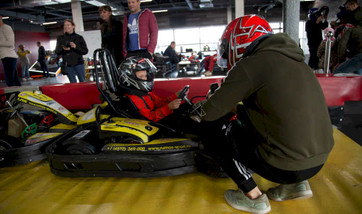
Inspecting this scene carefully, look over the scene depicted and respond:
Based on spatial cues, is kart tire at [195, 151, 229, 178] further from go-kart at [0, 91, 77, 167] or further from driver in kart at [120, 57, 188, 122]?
go-kart at [0, 91, 77, 167]

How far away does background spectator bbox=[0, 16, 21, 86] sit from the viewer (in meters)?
4.72

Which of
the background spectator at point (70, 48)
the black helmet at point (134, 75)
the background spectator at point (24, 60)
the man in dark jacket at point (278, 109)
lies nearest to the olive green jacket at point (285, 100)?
the man in dark jacket at point (278, 109)

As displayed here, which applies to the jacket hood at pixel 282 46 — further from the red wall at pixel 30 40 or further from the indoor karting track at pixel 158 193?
the red wall at pixel 30 40

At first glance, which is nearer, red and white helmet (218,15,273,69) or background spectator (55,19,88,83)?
red and white helmet (218,15,273,69)

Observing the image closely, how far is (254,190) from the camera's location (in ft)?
4.98

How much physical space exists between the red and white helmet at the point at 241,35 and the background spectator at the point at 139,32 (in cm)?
193

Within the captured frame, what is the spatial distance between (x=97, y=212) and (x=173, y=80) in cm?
208

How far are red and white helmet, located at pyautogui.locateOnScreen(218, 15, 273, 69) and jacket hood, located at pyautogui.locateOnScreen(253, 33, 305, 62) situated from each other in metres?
0.28

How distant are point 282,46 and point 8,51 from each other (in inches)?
210

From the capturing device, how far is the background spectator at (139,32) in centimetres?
340

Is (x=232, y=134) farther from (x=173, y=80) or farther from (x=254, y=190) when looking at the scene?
(x=173, y=80)

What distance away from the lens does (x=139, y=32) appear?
3412mm

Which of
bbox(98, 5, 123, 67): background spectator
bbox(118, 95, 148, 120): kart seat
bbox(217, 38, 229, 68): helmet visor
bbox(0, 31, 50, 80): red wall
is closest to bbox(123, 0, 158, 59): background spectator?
bbox(98, 5, 123, 67): background spectator

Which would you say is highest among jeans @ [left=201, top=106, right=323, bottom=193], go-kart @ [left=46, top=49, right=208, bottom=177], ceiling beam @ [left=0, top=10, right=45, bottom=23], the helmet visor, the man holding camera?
ceiling beam @ [left=0, top=10, right=45, bottom=23]
